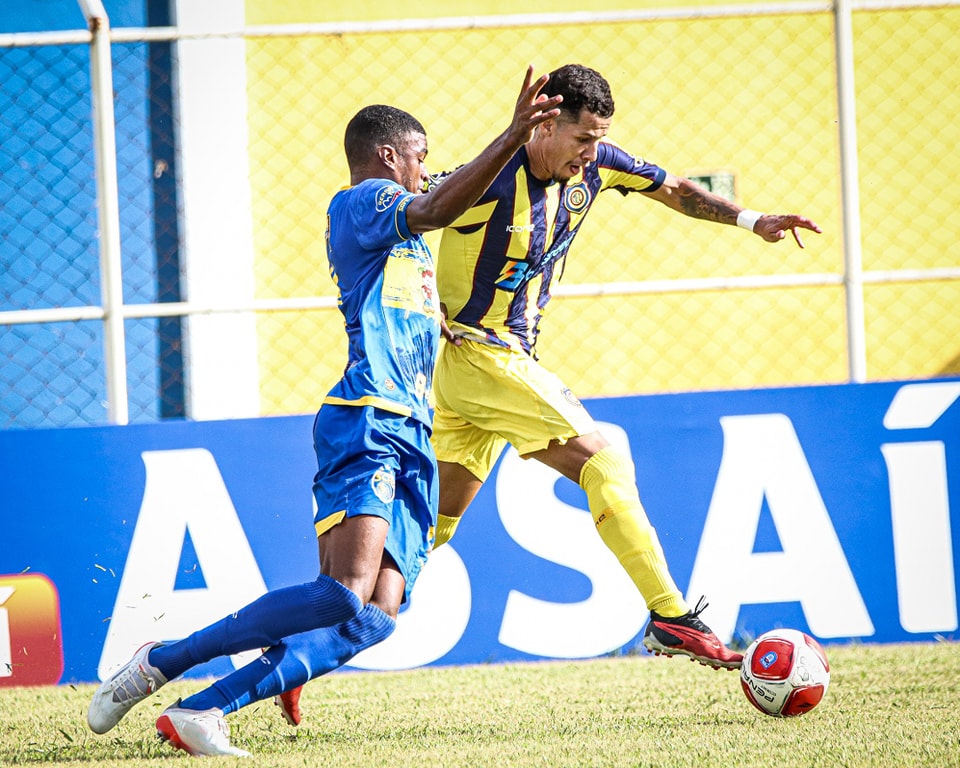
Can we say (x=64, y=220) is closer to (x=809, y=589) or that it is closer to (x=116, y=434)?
(x=116, y=434)

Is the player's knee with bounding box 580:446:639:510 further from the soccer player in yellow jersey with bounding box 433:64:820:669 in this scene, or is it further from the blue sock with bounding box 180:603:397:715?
the blue sock with bounding box 180:603:397:715

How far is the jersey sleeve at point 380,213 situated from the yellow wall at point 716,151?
152 inches

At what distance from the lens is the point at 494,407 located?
4266 mm

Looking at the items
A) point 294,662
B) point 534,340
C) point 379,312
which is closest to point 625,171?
point 534,340

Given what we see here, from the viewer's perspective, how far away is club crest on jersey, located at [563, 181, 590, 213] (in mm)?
4348

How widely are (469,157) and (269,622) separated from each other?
15.1 feet

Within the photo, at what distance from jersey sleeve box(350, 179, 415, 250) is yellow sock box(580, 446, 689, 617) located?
1.26m

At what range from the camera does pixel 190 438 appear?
5160mm

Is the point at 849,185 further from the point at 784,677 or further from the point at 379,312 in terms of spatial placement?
the point at 379,312

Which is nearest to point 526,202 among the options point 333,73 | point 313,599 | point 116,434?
point 313,599

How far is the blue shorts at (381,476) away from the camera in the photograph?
11.0 ft

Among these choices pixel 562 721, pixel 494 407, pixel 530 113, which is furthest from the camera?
pixel 494 407

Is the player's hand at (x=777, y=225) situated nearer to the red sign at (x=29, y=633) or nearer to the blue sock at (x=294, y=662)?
the blue sock at (x=294, y=662)

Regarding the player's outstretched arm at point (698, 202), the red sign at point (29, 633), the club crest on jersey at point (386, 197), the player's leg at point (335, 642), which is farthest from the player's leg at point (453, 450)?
the red sign at point (29, 633)
